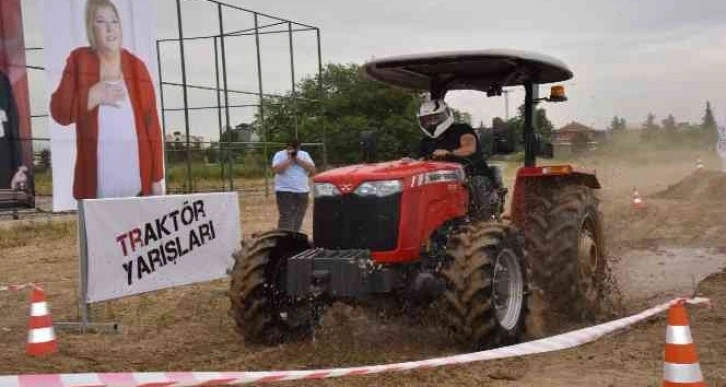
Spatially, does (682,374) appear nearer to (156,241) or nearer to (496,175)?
(496,175)

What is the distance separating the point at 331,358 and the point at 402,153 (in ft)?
8.73

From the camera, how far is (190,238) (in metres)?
8.83

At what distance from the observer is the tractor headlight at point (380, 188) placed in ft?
20.1

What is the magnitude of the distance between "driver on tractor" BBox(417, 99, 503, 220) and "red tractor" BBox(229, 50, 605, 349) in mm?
135

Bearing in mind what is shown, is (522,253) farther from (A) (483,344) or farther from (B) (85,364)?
(B) (85,364)

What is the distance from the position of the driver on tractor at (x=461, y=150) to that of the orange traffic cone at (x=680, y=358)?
2876mm

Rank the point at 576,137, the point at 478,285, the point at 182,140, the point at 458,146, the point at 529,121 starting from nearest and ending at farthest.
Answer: the point at 478,285 → the point at 458,146 → the point at 529,121 → the point at 182,140 → the point at 576,137

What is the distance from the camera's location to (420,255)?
621 centimetres

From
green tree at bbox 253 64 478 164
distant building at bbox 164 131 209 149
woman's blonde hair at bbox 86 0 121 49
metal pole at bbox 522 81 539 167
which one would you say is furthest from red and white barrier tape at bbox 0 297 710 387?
distant building at bbox 164 131 209 149

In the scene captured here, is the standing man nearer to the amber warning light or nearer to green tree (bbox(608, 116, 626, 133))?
the amber warning light

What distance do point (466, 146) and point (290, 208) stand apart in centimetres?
443

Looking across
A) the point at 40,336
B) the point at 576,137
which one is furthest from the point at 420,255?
the point at 576,137

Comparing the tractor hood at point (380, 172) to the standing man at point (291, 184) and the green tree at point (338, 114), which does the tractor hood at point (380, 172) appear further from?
the green tree at point (338, 114)

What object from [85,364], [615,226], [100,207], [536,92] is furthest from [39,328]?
[615,226]
